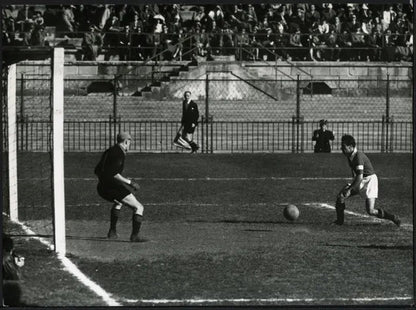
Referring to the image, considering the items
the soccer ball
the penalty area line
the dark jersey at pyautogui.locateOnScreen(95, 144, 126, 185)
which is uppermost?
the dark jersey at pyautogui.locateOnScreen(95, 144, 126, 185)

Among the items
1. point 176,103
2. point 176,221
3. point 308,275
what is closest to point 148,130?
point 176,103

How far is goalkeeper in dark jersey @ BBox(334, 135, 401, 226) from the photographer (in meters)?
17.3

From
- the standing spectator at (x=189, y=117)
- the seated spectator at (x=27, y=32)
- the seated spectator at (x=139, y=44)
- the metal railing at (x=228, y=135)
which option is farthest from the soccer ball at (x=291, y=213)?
the seated spectator at (x=139, y=44)

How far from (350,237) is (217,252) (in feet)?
8.49

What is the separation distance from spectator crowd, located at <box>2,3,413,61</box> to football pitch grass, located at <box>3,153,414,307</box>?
44.1 feet

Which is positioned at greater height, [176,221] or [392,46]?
[392,46]

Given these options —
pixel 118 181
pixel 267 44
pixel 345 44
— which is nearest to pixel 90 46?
pixel 267 44

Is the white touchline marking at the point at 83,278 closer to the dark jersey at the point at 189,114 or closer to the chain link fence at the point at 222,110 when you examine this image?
the dark jersey at the point at 189,114

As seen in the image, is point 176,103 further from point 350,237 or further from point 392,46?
point 350,237

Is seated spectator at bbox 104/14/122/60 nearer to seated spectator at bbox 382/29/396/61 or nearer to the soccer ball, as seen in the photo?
seated spectator at bbox 382/29/396/61

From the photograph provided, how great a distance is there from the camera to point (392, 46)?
41469mm

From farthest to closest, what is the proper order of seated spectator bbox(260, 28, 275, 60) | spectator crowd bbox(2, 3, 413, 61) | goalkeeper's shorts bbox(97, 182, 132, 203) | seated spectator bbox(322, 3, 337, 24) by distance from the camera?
seated spectator bbox(322, 3, 337, 24), seated spectator bbox(260, 28, 275, 60), spectator crowd bbox(2, 3, 413, 61), goalkeeper's shorts bbox(97, 182, 132, 203)

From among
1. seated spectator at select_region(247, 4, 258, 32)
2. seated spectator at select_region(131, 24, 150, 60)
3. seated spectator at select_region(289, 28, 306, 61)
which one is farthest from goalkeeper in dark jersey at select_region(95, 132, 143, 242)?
seated spectator at select_region(247, 4, 258, 32)

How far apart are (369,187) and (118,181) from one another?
4.51 meters
